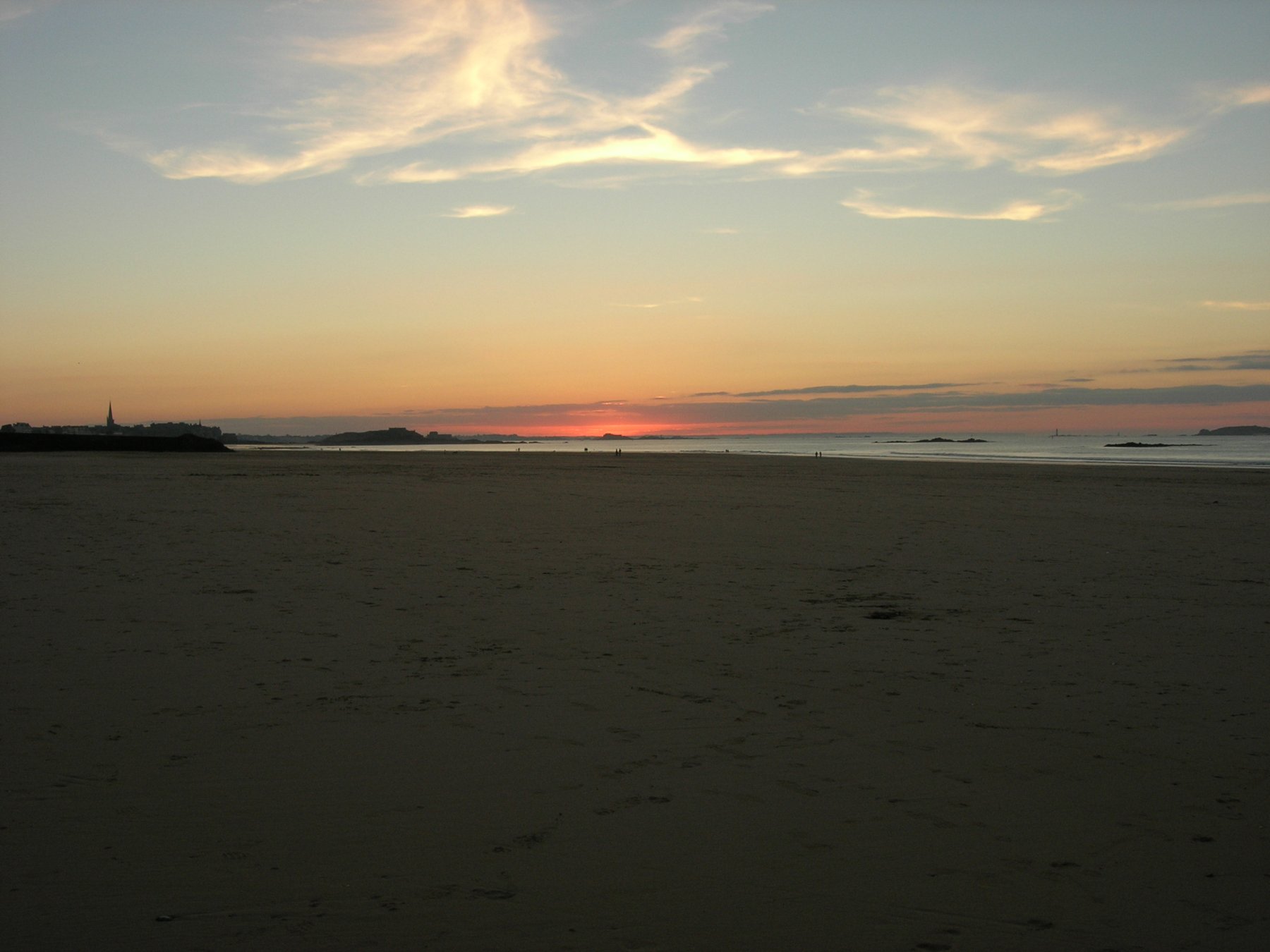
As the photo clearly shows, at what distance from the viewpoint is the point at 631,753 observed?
5.05 meters

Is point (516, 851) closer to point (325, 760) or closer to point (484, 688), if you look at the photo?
point (325, 760)

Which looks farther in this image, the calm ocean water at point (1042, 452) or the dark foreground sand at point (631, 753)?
the calm ocean water at point (1042, 452)

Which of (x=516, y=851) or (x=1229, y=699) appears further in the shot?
(x=1229, y=699)

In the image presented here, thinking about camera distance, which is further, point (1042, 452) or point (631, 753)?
point (1042, 452)

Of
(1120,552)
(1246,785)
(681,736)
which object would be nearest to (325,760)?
(681,736)

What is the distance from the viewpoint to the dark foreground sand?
3.48 m

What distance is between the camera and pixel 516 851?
3.92 m

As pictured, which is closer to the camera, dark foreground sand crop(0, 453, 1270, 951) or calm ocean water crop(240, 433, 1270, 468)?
dark foreground sand crop(0, 453, 1270, 951)

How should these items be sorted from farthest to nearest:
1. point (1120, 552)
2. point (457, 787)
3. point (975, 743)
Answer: point (1120, 552), point (975, 743), point (457, 787)

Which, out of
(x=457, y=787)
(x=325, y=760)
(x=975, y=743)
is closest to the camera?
(x=457, y=787)

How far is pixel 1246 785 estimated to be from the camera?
463 cm

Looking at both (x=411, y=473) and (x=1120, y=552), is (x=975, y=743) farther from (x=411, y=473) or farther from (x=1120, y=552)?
(x=411, y=473)

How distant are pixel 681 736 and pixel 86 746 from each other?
134 inches

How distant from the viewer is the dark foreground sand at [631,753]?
3.48 m
